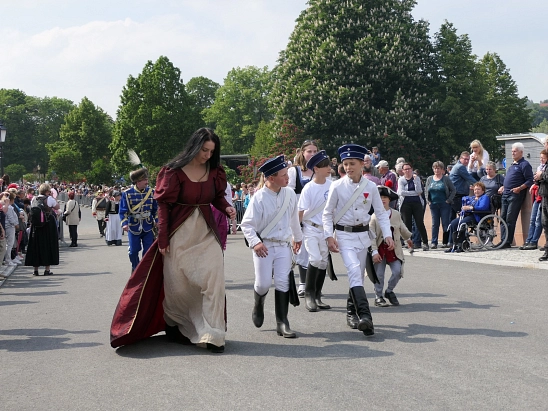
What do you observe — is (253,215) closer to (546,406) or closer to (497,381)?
(497,381)

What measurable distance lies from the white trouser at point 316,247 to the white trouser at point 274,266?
1.59 m

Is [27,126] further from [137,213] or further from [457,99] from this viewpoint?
[137,213]

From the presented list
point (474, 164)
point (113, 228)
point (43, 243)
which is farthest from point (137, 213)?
point (113, 228)

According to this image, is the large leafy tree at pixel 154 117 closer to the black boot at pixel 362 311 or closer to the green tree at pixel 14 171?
the green tree at pixel 14 171

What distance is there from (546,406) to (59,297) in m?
8.91

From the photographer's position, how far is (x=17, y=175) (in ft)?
334

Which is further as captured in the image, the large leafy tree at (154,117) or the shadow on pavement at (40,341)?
the large leafy tree at (154,117)

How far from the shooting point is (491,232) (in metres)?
16.9

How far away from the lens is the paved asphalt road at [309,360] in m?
5.40

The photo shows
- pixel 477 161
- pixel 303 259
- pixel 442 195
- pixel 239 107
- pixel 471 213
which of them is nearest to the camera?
pixel 303 259

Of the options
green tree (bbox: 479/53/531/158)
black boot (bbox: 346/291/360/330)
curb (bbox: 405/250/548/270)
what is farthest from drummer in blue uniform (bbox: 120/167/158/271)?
green tree (bbox: 479/53/531/158)

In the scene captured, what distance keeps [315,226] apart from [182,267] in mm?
2722

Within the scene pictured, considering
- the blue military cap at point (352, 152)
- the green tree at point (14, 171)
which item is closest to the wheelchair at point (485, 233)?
the blue military cap at point (352, 152)

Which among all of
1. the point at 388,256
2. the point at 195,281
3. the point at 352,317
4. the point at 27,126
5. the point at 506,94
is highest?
the point at 27,126
